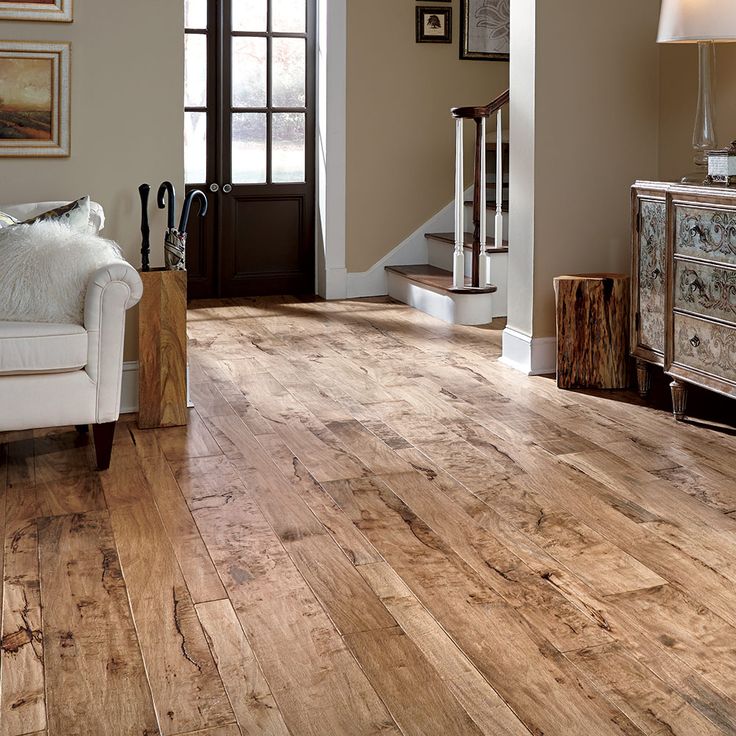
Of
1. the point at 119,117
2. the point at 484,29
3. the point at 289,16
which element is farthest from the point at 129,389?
the point at 484,29

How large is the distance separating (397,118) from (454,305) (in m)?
1.63

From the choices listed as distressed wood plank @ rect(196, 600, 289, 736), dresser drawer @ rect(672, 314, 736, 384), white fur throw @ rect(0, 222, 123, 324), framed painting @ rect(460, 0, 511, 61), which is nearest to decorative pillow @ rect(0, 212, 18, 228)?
white fur throw @ rect(0, 222, 123, 324)

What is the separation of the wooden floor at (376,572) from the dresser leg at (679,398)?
0.07 meters

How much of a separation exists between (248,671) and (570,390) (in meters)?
2.81

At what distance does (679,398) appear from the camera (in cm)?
405

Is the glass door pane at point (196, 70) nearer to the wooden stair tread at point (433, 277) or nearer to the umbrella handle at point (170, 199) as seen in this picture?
the wooden stair tread at point (433, 277)

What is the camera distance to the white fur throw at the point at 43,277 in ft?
11.0

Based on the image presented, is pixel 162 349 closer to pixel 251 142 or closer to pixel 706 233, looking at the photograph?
pixel 706 233

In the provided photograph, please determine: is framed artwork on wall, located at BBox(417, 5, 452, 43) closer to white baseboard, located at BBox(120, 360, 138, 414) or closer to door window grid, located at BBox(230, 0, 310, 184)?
door window grid, located at BBox(230, 0, 310, 184)

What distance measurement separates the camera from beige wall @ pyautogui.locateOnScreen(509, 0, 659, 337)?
4.71m

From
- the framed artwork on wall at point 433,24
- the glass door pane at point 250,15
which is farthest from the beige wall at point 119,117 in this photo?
the framed artwork on wall at point 433,24

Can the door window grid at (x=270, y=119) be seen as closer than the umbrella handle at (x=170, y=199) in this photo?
No

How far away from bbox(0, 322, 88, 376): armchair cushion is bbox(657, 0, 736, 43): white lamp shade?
8.18 ft

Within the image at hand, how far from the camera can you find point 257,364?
5105mm
